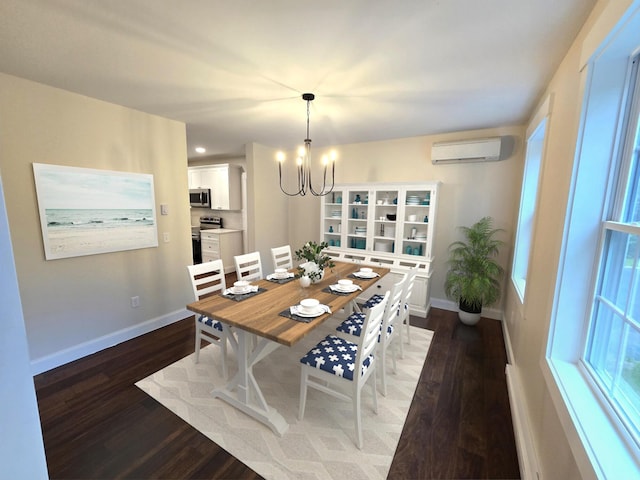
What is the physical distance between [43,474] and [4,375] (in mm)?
290

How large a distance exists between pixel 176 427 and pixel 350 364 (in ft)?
4.14

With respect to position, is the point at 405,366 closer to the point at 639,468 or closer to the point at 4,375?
the point at 639,468

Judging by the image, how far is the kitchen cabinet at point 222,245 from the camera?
214 inches

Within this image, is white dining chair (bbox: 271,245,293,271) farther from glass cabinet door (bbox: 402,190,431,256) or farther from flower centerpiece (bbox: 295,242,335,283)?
glass cabinet door (bbox: 402,190,431,256)

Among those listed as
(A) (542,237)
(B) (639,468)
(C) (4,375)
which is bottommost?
(B) (639,468)

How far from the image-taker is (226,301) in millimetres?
2088

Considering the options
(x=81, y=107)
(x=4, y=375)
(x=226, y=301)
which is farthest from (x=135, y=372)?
(x=81, y=107)

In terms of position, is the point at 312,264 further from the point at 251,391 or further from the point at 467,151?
the point at 467,151

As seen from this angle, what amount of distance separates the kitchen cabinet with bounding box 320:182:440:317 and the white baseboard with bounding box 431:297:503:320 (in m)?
0.21

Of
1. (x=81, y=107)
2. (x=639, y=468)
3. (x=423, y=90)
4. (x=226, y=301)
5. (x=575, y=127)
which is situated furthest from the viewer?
(x=81, y=107)

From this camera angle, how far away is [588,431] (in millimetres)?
951

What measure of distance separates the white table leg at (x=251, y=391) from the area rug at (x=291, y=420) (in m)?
0.05

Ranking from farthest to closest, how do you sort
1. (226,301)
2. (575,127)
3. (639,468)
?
1. (226,301)
2. (575,127)
3. (639,468)

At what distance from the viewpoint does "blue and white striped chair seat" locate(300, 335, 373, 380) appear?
5.78 feet
